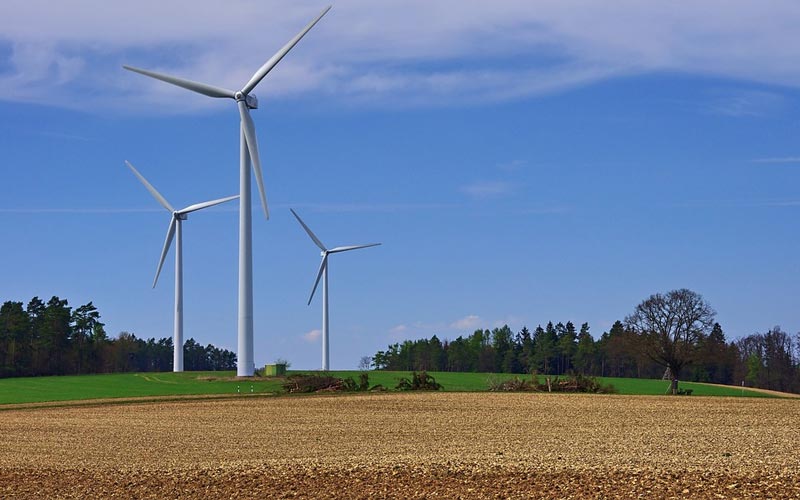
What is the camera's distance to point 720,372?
13938 centimetres

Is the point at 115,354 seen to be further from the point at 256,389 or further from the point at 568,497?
the point at 568,497

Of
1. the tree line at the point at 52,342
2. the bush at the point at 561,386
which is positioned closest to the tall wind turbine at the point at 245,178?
the bush at the point at 561,386

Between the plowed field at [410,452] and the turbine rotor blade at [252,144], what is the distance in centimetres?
2026

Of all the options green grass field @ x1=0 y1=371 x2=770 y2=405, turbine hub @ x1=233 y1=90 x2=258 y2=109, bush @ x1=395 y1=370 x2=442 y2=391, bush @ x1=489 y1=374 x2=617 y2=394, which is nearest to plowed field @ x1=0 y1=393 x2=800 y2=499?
bush @ x1=489 y1=374 x2=617 y2=394

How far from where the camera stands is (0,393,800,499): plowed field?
21172 millimetres

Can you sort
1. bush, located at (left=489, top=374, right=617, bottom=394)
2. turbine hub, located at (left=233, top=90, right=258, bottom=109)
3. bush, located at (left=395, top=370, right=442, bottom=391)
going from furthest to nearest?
turbine hub, located at (left=233, top=90, right=258, bottom=109), bush, located at (left=395, top=370, right=442, bottom=391), bush, located at (left=489, top=374, right=617, bottom=394)

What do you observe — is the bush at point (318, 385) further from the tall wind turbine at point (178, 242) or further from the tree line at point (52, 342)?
the tree line at point (52, 342)

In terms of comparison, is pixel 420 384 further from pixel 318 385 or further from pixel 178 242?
pixel 178 242

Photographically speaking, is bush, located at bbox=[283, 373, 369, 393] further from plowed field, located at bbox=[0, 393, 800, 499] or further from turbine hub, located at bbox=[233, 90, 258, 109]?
turbine hub, located at bbox=[233, 90, 258, 109]

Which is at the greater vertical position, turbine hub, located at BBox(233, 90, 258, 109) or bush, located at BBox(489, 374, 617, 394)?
turbine hub, located at BBox(233, 90, 258, 109)

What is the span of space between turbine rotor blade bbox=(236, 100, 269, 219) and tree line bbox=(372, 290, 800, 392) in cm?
2349

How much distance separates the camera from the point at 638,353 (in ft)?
234

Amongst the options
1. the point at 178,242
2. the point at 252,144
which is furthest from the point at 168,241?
the point at 252,144

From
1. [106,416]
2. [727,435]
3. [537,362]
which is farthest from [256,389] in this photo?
[537,362]
